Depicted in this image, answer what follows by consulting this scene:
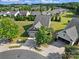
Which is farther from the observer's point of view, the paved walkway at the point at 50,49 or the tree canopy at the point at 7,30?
the tree canopy at the point at 7,30

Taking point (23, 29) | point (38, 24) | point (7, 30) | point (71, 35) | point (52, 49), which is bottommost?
point (23, 29)

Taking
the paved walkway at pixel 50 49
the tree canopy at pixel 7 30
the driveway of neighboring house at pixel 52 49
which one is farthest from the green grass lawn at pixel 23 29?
the paved walkway at pixel 50 49

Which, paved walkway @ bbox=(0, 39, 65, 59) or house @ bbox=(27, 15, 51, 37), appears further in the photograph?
house @ bbox=(27, 15, 51, 37)

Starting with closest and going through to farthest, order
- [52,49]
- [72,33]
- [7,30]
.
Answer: [52,49] < [72,33] < [7,30]

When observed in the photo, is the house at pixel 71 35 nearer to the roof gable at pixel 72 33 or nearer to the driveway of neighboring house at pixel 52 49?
the roof gable at pixel 72 33

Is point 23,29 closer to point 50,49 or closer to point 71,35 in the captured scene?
point 71,35

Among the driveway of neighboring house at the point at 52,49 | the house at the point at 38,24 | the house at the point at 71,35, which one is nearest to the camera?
the driveway of neighboring house at the point at 52,49

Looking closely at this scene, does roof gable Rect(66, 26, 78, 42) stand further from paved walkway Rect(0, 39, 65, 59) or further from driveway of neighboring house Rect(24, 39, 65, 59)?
paved walkway Rect(0, 39, 65, 59)

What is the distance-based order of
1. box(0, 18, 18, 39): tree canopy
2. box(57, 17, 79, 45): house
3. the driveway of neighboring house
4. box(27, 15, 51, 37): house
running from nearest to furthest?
the driveway of neighboring house
box(57, 17, 79, 45): house
box(0, 18, 18, 39): tree canopy
box(27, 15, 51, 37): house

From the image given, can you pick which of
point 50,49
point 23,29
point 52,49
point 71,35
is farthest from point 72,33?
point 23,29

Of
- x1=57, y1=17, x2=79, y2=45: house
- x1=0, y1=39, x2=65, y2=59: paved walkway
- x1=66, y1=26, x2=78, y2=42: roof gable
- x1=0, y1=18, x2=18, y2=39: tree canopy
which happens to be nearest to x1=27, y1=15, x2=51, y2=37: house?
x1=0, y1=18, x2=18, y2=39: tree canopy

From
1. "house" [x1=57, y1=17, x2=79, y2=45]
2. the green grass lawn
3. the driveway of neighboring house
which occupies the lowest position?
the green grass lawn
